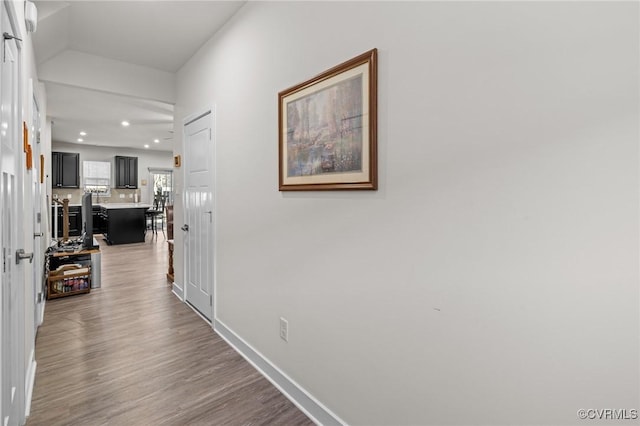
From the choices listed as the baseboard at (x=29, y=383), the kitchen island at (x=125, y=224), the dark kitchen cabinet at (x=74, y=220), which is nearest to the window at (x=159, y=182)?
the dark kitchen cabinet at (x=74, y=220)

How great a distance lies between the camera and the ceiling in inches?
99.7

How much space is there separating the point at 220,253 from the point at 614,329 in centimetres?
264

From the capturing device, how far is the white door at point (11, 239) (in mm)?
1346

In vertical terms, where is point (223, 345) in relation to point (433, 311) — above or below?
below

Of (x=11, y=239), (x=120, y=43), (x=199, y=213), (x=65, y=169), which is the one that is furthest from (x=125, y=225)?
(x=11, y=239)

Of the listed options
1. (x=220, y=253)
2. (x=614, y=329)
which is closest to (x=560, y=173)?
(x=614, y=329)

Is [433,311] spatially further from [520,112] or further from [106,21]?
[106,21]

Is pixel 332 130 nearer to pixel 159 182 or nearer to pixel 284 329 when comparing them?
pixel 284 329

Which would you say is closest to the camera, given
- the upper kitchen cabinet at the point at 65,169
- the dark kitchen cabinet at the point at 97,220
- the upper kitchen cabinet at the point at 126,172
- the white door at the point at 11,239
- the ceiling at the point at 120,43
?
the white door at the point at 11,239

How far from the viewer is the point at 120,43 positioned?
123 inches

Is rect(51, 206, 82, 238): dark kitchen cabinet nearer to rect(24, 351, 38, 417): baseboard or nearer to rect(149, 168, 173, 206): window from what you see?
rect(149, 168, 173, 206): window

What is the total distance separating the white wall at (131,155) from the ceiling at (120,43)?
5.35 meters

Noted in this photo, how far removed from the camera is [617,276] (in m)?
0.88

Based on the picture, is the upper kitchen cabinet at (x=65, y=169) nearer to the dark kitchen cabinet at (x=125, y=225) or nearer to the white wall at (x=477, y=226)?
the dark kitchen cabinet at (x=125, y=225)
